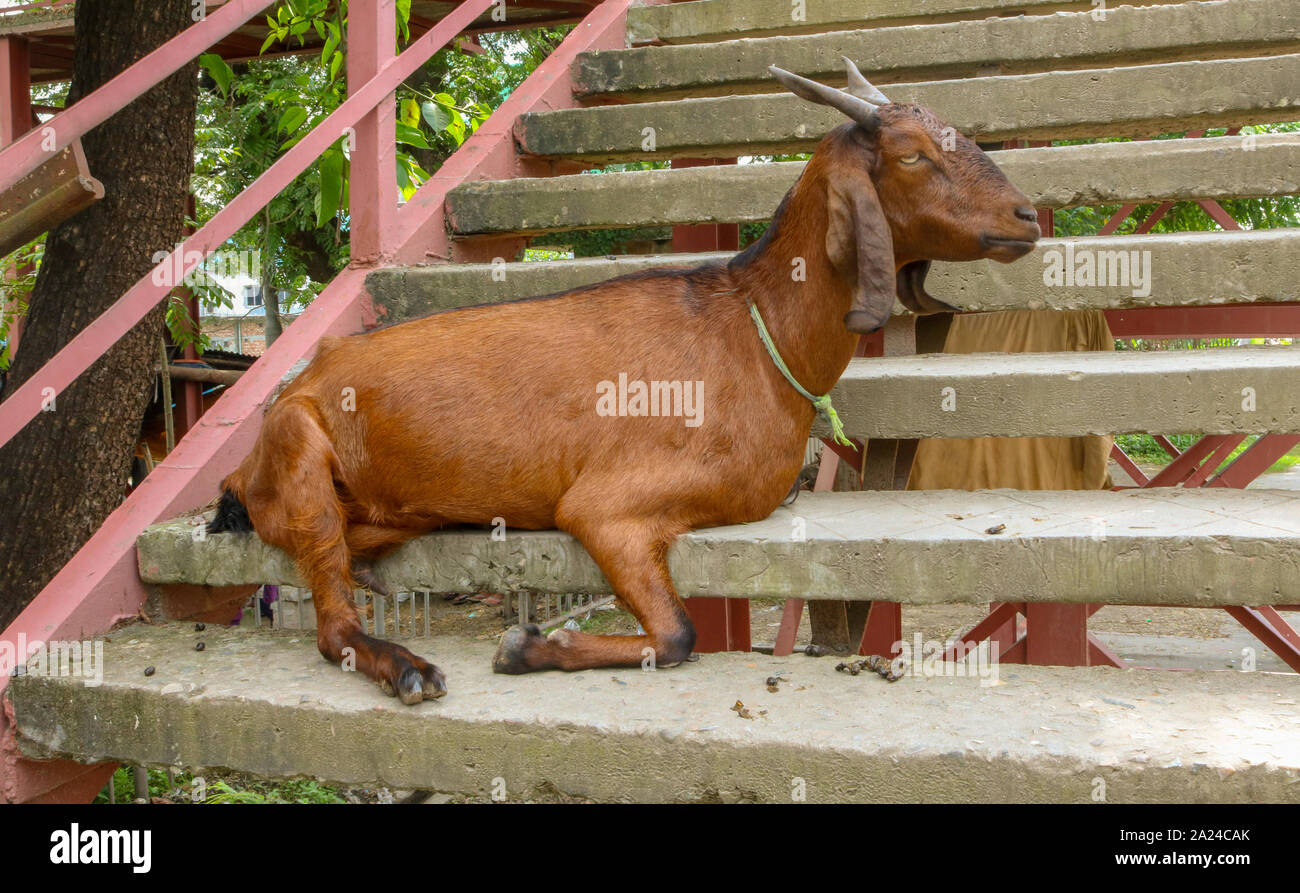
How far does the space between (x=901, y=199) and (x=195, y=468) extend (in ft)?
7.67

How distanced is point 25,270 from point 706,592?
679 centimetres

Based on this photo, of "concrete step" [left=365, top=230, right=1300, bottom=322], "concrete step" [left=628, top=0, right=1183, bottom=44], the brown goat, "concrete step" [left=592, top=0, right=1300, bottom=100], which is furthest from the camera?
"concrete step" [left=628, top=0, right=1183, bottom=44]

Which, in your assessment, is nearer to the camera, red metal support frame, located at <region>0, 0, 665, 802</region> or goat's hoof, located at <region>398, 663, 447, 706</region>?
goat's hoof, located at <region>398, 663, 447, 706</region>

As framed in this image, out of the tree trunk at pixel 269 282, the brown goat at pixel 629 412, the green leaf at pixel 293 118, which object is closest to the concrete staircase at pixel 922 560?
the brown goat at pixel 629 412

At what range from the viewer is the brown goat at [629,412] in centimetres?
283

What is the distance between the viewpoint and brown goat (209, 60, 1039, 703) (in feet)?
9.28

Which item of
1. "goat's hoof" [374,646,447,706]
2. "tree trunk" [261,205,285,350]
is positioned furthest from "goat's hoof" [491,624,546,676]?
"tree trunk" [261,205,285,350]

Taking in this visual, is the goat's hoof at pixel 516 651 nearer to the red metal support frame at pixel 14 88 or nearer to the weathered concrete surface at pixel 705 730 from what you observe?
the weathered concrete surface at pixel 705 730

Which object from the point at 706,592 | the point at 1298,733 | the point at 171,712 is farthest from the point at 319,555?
the point at 1298,733

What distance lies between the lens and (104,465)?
13.3 feet

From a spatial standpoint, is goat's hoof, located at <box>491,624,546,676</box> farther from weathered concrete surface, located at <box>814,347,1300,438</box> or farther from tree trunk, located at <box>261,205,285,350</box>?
tree trunk, located at <box>261,205,285,350</box>

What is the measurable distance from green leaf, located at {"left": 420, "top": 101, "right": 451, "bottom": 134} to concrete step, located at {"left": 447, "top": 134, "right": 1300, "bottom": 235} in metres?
0.26

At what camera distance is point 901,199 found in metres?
2.86

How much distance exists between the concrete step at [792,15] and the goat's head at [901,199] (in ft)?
9.84
